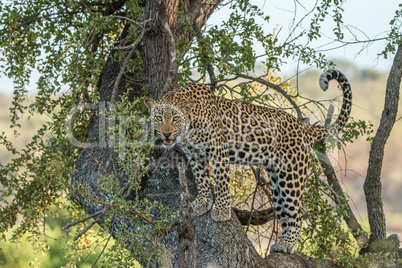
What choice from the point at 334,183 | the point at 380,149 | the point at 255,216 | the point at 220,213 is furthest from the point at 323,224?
the point at 220,213

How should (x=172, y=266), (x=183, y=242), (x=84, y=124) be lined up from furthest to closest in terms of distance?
(x=84, y=124) < (x=172, y=266) < (x=183, y=242)

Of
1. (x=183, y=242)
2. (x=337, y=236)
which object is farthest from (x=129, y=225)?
(x=337, y=236)

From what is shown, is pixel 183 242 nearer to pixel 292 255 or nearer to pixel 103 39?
pixel 292 255

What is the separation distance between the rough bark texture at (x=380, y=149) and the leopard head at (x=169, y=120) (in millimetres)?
2803

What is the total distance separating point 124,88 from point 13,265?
5.13m

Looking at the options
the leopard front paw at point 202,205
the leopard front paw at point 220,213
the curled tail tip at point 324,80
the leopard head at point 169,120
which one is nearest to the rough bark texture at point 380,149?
the curled tail tip at point 324,80

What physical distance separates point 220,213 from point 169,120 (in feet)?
4.06

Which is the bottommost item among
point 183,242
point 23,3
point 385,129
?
point 183,242

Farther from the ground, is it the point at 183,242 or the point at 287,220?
the point at 287,220

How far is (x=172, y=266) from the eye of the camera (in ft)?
19.0

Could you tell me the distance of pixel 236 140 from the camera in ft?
21.4

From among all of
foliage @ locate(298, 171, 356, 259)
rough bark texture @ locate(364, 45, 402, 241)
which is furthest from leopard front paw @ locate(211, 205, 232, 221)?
rough bark texture @ locate(364, 45, 402, 241)

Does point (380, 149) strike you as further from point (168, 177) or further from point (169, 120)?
point (169, 120)

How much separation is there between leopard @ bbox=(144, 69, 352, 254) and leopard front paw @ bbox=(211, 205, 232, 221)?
0.01m
